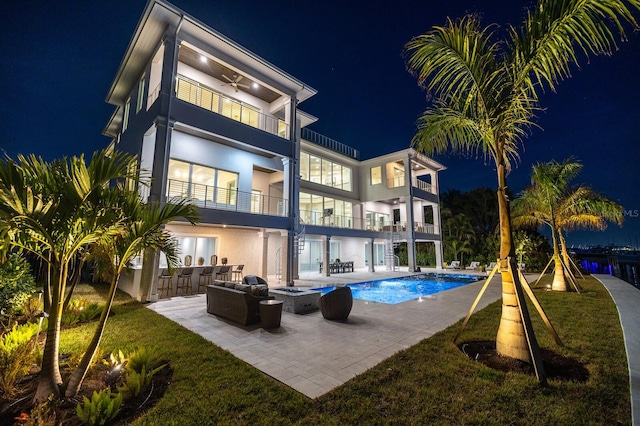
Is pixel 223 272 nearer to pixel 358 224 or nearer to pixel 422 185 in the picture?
pixel 358 224

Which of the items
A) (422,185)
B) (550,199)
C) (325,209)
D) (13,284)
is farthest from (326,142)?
(13,284)

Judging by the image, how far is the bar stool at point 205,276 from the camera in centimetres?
1086

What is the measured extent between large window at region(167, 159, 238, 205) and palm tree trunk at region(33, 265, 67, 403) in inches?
358

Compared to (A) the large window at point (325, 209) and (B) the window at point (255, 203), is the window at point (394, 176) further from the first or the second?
(B) the window at point (255, 203)

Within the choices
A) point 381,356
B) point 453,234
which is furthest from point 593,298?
point 453,234

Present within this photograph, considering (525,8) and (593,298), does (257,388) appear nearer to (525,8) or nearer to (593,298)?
(525,8)

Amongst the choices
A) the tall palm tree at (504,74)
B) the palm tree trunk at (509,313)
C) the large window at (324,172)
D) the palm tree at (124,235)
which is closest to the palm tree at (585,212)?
the tall palm tree at (504,74)

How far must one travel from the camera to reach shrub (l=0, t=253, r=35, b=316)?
543 centimetres

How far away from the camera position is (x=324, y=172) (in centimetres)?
2116

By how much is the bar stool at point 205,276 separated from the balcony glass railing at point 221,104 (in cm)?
669

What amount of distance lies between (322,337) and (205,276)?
285 inches

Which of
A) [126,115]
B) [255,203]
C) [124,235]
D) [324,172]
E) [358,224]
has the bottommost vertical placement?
[124,235]

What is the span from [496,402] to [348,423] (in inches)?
67.8

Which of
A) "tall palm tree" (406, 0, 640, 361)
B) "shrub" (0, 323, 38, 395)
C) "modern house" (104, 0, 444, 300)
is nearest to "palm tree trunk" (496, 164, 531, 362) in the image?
"tall palm tree" (406, 0, 640, 361)
